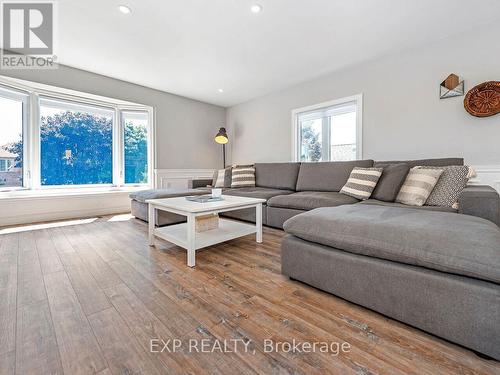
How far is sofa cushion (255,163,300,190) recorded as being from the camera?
3.49 m

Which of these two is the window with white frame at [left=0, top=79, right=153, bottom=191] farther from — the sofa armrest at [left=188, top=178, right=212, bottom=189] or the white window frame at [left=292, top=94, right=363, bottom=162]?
the white window frame at [left=292, top=94, right=363, bottom=162]

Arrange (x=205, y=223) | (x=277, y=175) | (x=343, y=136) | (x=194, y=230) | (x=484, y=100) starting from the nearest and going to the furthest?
(x=194, y=230) < (x=205, y=223) < (x=484, y=100) < (x=343, y=136) < (x=277, y=175)

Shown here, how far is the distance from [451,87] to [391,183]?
137 cm

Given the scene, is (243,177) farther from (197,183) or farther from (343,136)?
(343,136)

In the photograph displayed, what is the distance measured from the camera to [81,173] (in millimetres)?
3812

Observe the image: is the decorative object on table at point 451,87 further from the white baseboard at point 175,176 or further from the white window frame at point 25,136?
the white window frame at point 25,136

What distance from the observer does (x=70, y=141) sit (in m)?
3.70

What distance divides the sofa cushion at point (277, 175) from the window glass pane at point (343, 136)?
67cm

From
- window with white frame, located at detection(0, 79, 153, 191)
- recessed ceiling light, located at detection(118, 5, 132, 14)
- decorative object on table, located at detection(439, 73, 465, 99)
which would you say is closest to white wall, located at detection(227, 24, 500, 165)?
decorative object on table, located at detection(439, 73, 465, 99)

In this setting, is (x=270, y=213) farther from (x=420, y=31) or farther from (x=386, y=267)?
(x=420, y=31)

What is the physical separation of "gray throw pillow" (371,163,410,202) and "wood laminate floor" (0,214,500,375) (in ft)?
4.37

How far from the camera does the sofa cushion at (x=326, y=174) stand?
2867mm

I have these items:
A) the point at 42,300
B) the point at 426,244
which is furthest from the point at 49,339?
the point at 426,244

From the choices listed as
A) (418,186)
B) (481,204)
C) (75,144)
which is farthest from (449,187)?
(75,144)
